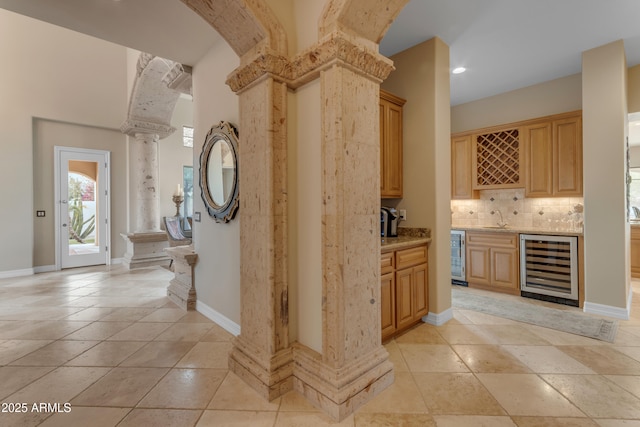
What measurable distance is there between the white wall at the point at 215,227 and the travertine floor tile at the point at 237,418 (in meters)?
1.05

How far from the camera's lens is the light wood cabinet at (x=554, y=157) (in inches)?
149

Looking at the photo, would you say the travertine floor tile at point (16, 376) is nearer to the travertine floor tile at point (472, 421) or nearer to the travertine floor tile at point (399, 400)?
the travertine floor tile at point (399, 400)

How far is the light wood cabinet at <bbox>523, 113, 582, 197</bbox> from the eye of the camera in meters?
3.79

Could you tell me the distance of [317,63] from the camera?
1.70 meters

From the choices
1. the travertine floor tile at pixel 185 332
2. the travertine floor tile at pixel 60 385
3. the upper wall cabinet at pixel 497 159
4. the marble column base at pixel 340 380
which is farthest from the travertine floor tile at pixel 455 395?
the upper wall cabinet at pixel 497 159

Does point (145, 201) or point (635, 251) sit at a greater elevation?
point (145, 201)

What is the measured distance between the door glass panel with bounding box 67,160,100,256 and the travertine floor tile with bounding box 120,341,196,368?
15.5ft

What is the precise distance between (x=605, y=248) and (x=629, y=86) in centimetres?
230

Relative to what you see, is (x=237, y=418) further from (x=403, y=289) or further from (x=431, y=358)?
(x=403, y=289)

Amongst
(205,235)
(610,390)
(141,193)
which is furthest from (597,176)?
(141,193)

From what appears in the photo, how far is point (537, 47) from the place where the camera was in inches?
129

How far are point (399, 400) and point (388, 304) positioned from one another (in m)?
0.82

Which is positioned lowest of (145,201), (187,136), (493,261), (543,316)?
(543,316)

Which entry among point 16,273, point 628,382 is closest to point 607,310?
point 628,382
